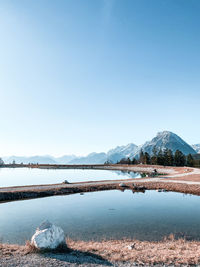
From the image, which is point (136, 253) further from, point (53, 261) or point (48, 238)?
point (48, 238)

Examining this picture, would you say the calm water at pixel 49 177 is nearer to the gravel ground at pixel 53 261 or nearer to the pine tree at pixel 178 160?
the gravel ground at pixel 53 261

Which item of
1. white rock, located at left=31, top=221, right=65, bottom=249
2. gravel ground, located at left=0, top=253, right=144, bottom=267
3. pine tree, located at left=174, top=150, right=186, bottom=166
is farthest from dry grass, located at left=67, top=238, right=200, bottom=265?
pine tree, located at left=174, top=150, right=186, bottom=166

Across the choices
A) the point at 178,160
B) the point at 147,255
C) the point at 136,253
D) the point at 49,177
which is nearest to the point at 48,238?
the point at 136,253

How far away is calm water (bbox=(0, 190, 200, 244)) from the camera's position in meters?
16.9

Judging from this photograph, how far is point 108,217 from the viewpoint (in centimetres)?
2180

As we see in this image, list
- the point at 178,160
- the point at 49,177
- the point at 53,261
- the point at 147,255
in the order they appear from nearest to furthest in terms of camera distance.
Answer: the point at 53,261 < the point at 147,255 < the point at 49,177 < the point at 178,160

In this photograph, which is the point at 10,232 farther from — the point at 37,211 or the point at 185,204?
the point at 185,204

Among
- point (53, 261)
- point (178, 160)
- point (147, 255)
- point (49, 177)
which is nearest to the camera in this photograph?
point (53, 261)

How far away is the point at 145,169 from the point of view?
4168 inches

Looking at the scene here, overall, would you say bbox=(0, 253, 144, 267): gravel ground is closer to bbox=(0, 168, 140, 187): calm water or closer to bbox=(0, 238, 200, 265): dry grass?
bbox=(0, 238, 200, 265): dry grass

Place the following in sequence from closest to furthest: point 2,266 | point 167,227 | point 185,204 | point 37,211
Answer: point 2,266 → point 167,227 → point 37,211 → point 185,204

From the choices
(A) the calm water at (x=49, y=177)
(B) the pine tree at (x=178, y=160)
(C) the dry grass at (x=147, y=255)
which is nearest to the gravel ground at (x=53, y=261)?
(C) the dry grass at (x=147, y=255)

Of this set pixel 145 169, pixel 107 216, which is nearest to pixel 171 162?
pixel 145 169

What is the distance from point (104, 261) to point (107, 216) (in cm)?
1266
